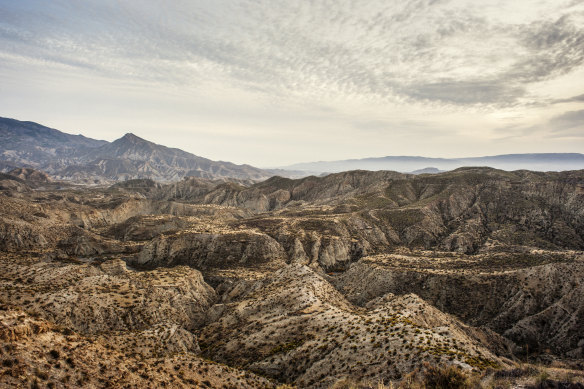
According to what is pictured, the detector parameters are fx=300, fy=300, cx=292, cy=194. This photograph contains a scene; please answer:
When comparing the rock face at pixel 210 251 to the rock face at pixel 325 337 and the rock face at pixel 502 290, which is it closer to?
the rock face at pixel 502 290

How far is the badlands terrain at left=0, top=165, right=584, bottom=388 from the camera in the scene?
65.4 ft

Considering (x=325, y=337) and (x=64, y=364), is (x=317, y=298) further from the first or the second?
(x=64, y=364)

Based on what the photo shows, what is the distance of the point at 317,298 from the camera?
141 feet

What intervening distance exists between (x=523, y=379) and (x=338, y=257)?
69282 mm

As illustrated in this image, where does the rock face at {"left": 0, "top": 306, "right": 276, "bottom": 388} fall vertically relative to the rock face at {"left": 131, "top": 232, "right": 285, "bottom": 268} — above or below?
above

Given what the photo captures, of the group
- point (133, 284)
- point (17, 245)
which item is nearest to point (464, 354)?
point (133, 284)

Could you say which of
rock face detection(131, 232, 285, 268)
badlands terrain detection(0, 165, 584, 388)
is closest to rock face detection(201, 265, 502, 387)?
badlands terrain detection(0, 165, 584, 388)

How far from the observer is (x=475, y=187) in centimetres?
11406

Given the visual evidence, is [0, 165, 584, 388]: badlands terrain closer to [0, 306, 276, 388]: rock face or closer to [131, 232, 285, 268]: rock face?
[0, 306, 276, 388]: rock face

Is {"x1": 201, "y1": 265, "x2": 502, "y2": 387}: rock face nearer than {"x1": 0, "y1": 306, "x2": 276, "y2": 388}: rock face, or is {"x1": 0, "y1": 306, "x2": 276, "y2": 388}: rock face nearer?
{"x1": 0, "y1": 306, "x2": 276, "y2": 388}: rock face

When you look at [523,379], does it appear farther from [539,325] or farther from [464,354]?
[539,325]

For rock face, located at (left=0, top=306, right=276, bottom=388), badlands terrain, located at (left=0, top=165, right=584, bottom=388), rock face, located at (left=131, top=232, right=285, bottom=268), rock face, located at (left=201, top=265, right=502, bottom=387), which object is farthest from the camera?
rock face, located at (left=131, top=232, right=285, bottom=268)

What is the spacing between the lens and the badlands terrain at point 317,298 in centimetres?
1992

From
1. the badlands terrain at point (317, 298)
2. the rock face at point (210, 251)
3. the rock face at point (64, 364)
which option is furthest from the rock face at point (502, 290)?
the rock face at point (64, 364)
